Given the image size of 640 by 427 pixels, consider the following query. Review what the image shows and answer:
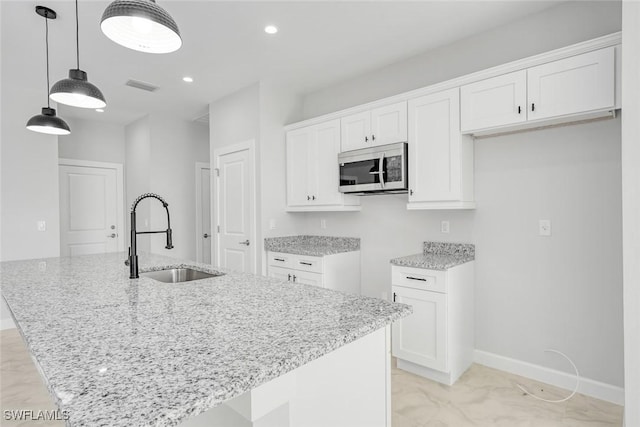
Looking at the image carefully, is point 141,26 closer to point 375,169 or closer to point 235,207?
point 375,169

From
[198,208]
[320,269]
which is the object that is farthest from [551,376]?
[198,208]

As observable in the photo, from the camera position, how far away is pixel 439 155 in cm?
274

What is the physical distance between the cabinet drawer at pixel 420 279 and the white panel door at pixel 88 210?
190 inches

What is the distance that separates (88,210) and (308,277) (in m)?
4.06

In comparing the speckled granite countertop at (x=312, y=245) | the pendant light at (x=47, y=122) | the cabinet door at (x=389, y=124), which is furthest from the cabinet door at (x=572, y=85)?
the pendant light at (x=47, y=122)

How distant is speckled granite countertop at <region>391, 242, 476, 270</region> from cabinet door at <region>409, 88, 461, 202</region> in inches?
19.4

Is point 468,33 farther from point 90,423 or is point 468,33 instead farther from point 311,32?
point 90,423

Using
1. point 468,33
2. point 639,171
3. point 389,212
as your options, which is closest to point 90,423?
point 639,171

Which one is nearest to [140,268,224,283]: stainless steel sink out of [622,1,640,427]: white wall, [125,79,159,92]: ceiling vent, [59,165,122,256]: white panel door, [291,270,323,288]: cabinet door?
[291,270,323,288]: cabinet door

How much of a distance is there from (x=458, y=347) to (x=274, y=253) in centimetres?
204

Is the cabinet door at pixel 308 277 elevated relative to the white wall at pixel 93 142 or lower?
lower

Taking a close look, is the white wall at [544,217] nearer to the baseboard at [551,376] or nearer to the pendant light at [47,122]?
the baseboard at [551,376]

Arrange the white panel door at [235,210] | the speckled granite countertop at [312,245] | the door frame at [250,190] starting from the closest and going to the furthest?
the speckled granite countertop at [312,245], the door frame at [250,190], the white panel door at [235,210]

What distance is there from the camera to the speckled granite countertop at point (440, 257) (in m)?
2.55
